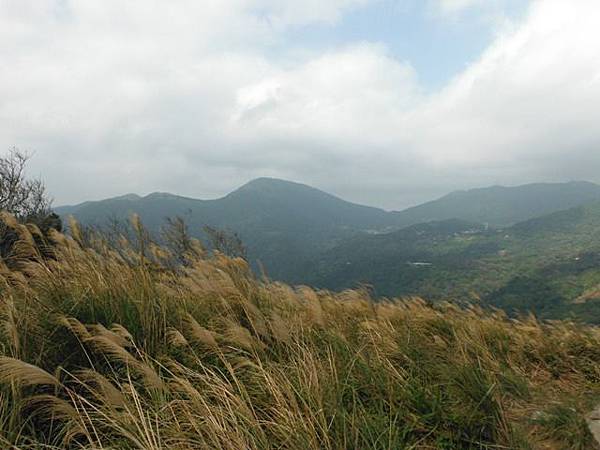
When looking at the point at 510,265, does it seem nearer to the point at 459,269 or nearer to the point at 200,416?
the point at 459,269

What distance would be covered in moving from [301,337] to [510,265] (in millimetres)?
206882

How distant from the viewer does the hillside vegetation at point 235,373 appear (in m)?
2.24

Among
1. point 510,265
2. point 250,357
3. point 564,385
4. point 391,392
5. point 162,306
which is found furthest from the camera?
point 510,265

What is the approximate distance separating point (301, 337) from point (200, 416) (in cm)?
164

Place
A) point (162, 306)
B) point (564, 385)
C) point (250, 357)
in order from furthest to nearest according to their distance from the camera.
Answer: point (564, 385)
point (162, 306)
point (250, 357)

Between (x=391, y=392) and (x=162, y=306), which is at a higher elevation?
(x=162, y=306)


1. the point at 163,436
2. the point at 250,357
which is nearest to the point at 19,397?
the point at 163,436

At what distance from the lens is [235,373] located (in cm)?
307

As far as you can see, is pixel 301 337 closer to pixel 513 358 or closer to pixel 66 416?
pixel 66 416

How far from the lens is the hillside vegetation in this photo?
2.24 metres

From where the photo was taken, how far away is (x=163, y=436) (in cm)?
220

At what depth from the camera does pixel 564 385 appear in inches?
169

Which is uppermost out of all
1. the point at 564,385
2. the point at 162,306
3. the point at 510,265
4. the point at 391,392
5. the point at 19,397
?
the point at 162,306

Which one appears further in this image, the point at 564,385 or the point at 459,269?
the point at 459,269
